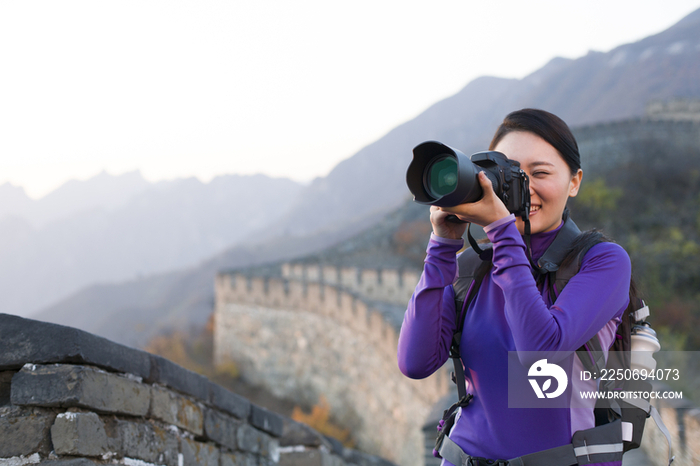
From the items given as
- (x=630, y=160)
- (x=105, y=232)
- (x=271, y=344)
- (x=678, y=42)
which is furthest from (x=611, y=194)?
(x=105, y=232)

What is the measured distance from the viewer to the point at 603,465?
117 centimetres

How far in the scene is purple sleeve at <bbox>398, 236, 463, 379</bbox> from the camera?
1331 mm

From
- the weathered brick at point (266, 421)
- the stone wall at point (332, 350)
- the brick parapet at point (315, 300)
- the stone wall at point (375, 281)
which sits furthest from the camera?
the stone wall at point (375, 281)

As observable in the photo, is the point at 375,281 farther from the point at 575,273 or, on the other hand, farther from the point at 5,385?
the point at 575,273

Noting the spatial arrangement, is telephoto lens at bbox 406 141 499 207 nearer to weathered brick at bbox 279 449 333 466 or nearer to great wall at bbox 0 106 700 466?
great wall at bbox 0 106 700 466

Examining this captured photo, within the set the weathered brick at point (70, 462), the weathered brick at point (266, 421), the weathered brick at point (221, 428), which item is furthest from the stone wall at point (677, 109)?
the weathered brick at point (70, 462)

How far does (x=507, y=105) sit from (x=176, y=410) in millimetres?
67552

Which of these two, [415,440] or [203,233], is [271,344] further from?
[203,233]

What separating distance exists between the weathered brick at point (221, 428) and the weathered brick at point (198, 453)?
0.18 ft

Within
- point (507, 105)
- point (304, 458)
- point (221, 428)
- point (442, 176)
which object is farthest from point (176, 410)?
point (507, 105)

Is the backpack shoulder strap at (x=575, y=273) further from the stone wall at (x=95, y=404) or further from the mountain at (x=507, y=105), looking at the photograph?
the mountain at (x=507, y=105)

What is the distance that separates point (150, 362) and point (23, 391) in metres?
0.47

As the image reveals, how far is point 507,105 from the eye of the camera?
64312 mm

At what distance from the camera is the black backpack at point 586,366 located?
118cm
